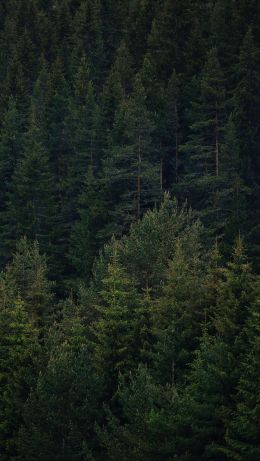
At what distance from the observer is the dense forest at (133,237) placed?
3142 centimetres

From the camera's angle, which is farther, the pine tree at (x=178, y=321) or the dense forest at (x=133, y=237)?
the pine tree at (x=178, y=321)

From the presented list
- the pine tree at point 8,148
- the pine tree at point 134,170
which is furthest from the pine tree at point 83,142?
the pine tree at point 8,148

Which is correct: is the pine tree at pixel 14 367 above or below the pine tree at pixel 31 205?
below

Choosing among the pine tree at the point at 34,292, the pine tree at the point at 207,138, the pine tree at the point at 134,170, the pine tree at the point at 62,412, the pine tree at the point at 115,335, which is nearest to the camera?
the pine tree at the point at 62,412

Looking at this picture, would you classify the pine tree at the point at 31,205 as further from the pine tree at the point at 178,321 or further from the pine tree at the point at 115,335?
the pine tree at the point at 178,321

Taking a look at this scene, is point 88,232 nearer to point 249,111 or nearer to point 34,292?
point 249,111

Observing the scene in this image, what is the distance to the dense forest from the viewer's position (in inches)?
1237

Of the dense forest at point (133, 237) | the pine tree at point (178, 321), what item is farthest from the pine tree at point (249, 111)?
the pine tree at point (178, 321)

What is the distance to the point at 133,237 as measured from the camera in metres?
42.9

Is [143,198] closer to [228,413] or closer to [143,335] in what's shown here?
[143,335]

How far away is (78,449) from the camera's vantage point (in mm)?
34906

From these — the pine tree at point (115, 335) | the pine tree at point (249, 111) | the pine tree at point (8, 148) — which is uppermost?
the pine tree at point (249, 111)

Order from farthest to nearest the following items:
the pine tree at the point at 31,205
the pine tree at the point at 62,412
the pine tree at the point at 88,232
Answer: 1. the pine tree at the point at 31,205
2. the pine tree at the point at 88,232
3. the pine tree at the point at 62,412

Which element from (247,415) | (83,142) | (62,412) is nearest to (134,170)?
(83,142)
